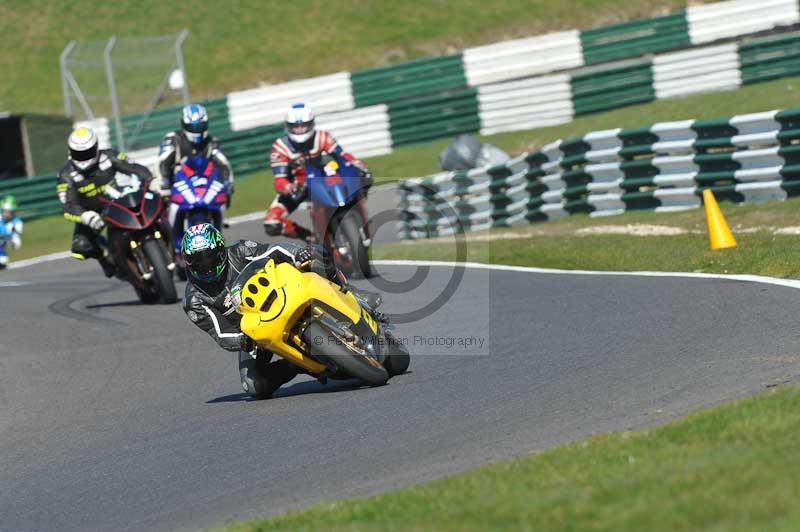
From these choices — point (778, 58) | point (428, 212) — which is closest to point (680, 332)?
point (428, 212)

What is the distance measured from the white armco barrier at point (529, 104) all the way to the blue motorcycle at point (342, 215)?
560 inches

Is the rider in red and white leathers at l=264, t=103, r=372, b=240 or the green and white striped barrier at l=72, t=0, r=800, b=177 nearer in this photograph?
the rider in red and white leathers at l=264, t=103, r=372, b=240

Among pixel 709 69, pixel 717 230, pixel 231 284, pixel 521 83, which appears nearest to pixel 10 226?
pixel 521 83

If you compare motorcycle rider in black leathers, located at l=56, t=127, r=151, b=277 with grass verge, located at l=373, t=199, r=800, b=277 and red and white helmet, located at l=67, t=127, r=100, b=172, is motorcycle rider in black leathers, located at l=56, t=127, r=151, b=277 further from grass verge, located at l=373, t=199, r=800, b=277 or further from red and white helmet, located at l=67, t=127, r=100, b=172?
grass verge, located at l=373, t=199, r=800, b=277

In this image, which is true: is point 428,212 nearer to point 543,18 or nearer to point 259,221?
point 259,221

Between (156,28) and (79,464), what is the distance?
32501mm

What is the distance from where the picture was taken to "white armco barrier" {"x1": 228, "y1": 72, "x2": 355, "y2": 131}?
2920 centimetres

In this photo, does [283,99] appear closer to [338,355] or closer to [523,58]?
[523,58]

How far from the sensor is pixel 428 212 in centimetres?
2120

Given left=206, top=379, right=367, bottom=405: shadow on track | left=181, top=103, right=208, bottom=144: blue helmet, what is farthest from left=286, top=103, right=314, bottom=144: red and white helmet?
left=206, top=379, right=367, bottom=405: shadow on track

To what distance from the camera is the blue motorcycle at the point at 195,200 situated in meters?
14.4

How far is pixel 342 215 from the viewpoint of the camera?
13.7m

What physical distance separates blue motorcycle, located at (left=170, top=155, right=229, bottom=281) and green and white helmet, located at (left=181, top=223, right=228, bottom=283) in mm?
5794

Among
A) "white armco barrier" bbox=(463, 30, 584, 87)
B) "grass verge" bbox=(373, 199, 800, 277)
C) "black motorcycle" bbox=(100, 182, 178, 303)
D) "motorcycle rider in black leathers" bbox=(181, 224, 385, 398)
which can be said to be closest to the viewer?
"motorcycle rider in black leathers" bbox=(181, 224, 385, 398)
